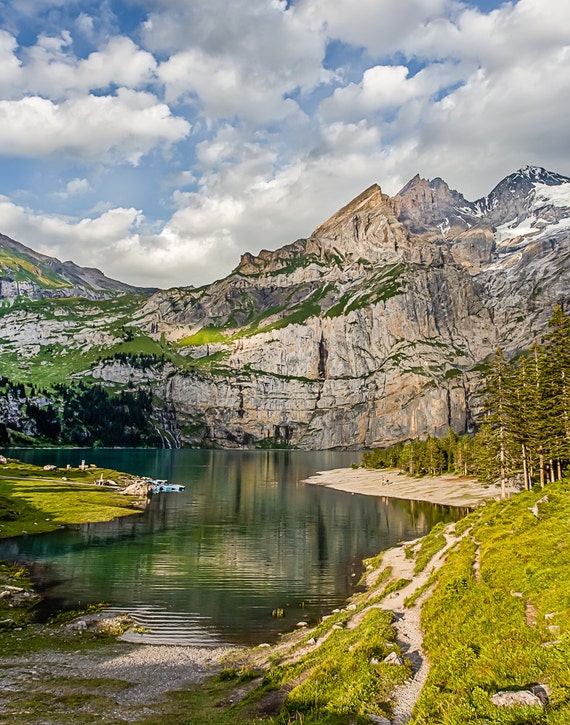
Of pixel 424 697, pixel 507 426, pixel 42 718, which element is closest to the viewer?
pixel 424 697

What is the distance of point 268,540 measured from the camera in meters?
74.4

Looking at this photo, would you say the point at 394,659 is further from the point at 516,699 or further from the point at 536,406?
the point at 536,406

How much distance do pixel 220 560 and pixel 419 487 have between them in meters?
89.9

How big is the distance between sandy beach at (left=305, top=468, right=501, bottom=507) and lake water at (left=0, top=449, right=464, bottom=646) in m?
8.47

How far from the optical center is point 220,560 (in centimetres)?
6141

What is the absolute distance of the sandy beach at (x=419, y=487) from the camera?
11399 cm

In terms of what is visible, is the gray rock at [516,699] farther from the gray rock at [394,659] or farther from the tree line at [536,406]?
the tree line at [536,406]

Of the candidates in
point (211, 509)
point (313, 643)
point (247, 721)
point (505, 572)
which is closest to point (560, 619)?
point (505, 572)

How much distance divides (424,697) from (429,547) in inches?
1571

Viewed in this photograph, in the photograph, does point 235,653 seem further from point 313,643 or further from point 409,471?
point 409,471

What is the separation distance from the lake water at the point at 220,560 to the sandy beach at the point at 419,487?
8473 millimetres

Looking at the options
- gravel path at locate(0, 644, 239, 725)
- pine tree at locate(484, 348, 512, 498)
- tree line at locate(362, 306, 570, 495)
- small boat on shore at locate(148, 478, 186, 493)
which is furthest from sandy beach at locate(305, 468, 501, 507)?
gravel path at locate(0, 644, 239, 725)

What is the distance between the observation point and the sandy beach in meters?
114

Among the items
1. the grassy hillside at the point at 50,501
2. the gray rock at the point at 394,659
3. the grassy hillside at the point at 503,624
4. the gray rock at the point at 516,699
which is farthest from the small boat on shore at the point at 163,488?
the gray rock at the point at 516,699
